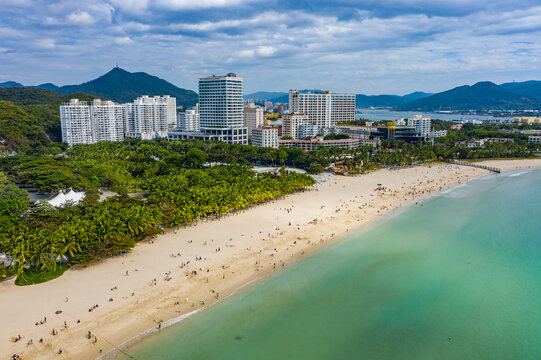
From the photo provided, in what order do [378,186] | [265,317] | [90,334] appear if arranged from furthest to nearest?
[378,186] < [265,317] < [90,334]

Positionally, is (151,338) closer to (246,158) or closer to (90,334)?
(90,334)

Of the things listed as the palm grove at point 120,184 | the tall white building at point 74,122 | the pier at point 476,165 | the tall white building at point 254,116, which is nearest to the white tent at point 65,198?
the palm grove at point 120,184

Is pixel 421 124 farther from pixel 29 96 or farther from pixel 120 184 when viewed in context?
pixel 29 96

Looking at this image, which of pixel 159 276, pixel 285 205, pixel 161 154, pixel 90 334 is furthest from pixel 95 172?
pixel 90 334

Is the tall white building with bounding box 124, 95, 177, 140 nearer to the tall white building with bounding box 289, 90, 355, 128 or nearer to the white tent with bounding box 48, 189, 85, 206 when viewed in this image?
the tall white building with bounding box 289, 90, 355, 128

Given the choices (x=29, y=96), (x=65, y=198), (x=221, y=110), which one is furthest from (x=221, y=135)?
(x=29, y=96)

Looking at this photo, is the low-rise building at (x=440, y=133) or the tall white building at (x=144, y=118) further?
the tall white building at (x=144, y=118)

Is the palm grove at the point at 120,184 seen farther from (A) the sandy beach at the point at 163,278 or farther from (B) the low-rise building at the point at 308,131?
(B) the low-rise building at the point at 308,131

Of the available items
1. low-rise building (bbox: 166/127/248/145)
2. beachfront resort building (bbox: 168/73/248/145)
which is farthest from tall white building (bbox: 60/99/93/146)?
beachfront resort building (bbox: 168/73/248/145)
